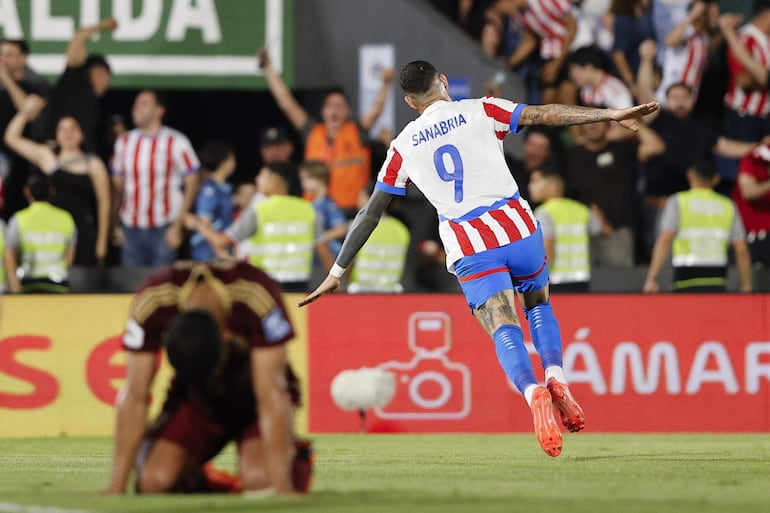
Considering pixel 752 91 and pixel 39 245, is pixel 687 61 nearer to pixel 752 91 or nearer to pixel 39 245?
pixel 752 91

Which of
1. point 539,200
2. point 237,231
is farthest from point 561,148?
point 237,231

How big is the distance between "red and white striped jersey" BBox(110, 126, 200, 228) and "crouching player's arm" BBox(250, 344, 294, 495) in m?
9.60

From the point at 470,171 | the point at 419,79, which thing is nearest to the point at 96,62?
the point at 419,79

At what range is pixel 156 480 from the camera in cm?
686

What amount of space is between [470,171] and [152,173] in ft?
22.4

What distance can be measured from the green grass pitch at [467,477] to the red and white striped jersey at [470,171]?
1399 millimetres

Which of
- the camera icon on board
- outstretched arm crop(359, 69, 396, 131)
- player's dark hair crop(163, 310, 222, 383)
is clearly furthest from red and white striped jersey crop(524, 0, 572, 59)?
player's dark hair crop(163, 310, 222, 383)

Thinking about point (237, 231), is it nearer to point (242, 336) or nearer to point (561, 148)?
point (561, 148)

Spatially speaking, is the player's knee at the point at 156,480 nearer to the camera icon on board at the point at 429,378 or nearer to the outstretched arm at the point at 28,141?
the camera icon on board at the point at 429,378

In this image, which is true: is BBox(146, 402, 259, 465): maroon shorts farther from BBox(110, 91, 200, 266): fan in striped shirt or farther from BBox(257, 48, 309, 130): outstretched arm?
BBox(257, 48, 309, 130): outstretched arm

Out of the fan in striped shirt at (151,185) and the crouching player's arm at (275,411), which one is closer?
the crouching player's arm at (275,411)

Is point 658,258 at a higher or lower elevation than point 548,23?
lower

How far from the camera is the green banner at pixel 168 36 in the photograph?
1714cm

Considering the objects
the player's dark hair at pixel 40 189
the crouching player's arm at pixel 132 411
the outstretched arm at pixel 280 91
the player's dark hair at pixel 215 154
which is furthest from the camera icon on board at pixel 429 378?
the crouching player's arm at pixel 132 411
